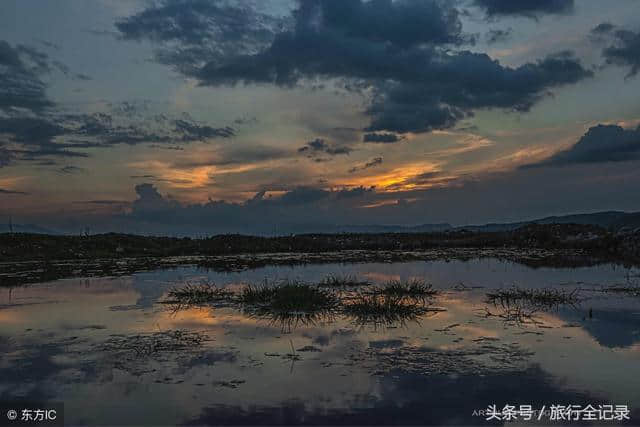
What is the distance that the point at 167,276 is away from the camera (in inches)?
Result: 878

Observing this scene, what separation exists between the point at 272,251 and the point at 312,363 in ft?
105

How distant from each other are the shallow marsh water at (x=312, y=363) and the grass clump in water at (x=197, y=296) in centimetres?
93

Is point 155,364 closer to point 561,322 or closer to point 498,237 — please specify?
point 561,322

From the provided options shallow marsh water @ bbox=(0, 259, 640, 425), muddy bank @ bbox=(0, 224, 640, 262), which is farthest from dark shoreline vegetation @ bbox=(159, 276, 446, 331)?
muddy bank @ bbox=(0, 224, 640, 262)

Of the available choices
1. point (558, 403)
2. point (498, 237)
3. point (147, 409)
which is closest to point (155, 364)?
point (147, 409)

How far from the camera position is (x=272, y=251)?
40.2 meters

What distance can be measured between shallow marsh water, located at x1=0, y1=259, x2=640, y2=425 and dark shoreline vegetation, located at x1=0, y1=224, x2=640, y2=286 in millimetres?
7277

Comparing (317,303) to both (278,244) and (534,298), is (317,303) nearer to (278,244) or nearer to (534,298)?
(534,298)

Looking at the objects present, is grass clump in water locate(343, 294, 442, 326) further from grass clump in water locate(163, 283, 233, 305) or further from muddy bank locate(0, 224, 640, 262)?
muddy bank locate(0, 224, 640, 262)

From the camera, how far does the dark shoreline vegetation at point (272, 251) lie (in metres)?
27.0

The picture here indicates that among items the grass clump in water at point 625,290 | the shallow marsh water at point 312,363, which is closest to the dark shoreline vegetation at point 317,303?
the shallow marsh water at point 312,363

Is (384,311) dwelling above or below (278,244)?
below

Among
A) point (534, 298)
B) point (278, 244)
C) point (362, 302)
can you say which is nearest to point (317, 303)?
point (362, 302)

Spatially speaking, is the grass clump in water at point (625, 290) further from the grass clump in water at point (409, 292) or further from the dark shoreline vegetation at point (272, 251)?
→ the dark shoreline vegetation at point (272, 251)
